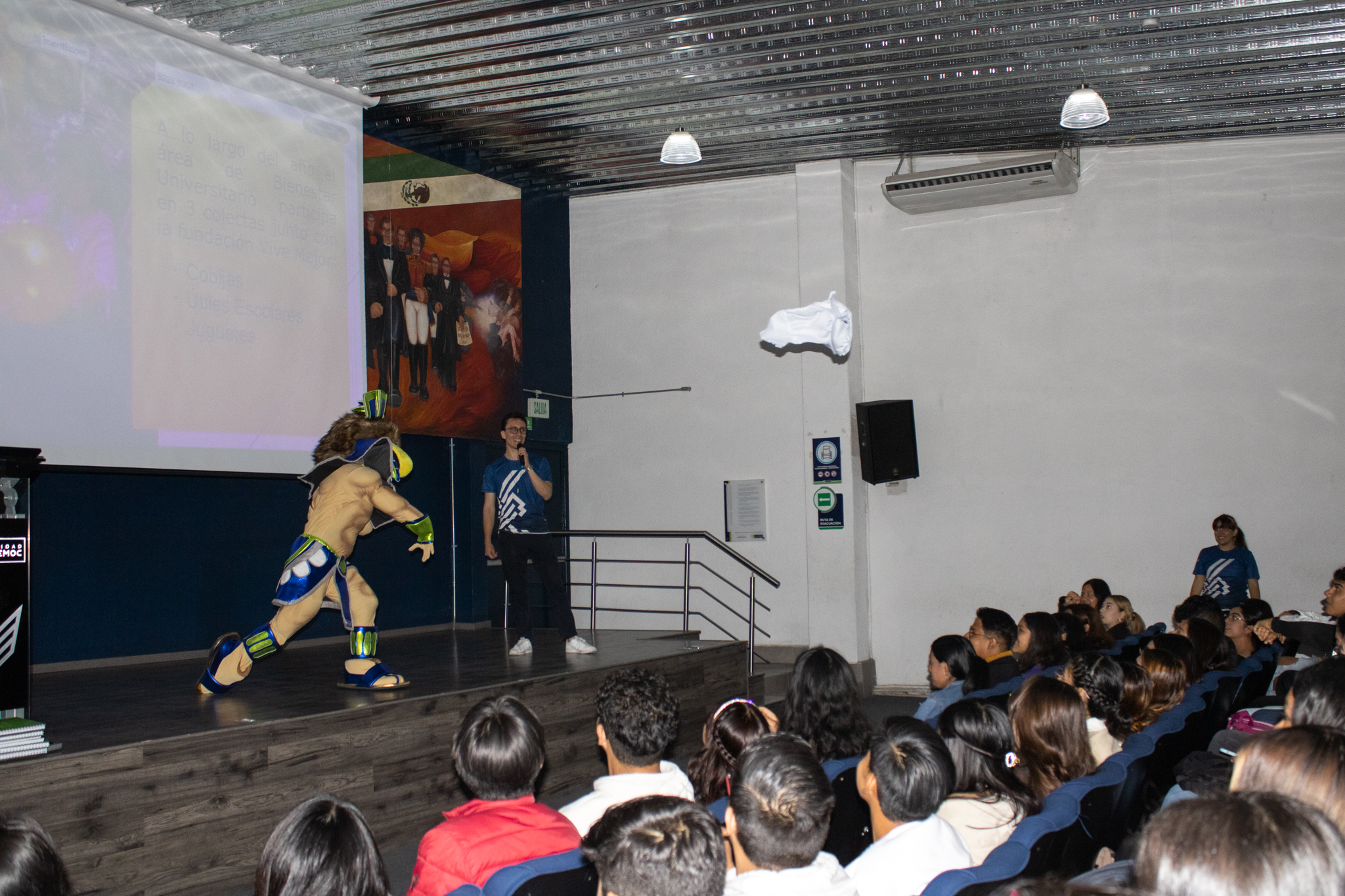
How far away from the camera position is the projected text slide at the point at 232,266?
5527 millimetres

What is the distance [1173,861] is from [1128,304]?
7736 millimetres

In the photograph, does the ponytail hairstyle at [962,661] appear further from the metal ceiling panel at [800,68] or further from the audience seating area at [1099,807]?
the metal ceiling panel at [800,68]

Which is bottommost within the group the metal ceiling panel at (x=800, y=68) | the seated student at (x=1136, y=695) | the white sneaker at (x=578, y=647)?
the white sneaker at (x=578, y=647)

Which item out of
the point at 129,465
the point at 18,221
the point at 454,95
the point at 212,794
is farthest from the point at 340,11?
the point at 212,794

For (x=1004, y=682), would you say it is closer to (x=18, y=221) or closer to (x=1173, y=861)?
(x=1173, y=861)

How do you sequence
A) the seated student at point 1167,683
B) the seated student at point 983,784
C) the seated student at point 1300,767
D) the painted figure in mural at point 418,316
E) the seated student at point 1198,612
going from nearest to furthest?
the seated student at point 1300,767, the seated student at point 983,784, the seated student at point 1167,683, the seated student at point 1198,612, the painted figure in mural at point 418,316

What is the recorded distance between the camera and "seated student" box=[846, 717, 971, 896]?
2146 millimetres

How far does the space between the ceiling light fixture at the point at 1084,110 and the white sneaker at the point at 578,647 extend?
4.23 m

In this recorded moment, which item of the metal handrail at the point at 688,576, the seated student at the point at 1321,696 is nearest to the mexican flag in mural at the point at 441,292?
the metal handrail at the point at 688,576

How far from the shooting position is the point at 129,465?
5391mm

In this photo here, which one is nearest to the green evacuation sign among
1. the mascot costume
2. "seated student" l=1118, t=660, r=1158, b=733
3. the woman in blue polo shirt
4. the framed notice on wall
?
the framed notice on wall

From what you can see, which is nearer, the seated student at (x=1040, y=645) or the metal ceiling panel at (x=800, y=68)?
the seated student at (x=1040, y=645)

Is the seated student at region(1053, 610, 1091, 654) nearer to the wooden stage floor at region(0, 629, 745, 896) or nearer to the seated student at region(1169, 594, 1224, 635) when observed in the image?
the seated student at region(1169, 594, 1224, 635)

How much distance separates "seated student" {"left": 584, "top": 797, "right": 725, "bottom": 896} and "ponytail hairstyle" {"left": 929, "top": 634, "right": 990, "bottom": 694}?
114 inches
